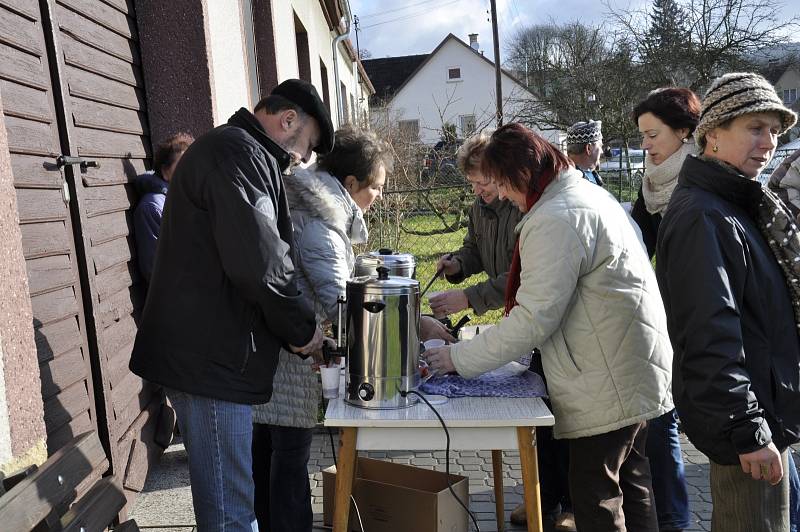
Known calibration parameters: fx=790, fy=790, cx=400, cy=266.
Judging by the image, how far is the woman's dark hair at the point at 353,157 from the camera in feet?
10.0

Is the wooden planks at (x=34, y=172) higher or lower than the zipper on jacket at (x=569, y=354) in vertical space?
higher

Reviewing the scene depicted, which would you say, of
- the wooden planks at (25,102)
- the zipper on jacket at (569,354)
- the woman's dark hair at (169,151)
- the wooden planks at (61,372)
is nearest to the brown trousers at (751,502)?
the zipper on jacket at (569,354)

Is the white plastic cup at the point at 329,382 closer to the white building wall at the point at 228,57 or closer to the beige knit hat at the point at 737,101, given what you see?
the beige knit hat at the point at 737,101

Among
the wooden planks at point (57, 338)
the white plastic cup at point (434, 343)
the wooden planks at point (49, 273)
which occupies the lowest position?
the white plastic cup at point (434, 343)

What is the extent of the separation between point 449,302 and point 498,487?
0.88 metres

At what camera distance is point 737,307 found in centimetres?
214

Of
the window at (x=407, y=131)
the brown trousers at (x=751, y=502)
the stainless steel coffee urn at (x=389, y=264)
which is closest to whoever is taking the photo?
the brown trousers at (x=751, y=502)

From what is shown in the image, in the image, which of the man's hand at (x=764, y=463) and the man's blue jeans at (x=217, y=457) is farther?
the man's blue jeans at (x=217, y=457)

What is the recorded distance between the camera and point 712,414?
2127mm

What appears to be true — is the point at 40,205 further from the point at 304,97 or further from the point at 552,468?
the point at 552,468

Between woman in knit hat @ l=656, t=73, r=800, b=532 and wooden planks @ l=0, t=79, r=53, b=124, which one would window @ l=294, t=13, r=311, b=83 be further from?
woman in knit hat @ l=656, t=73, r=800, b=532

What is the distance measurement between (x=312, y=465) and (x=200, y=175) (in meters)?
2.78

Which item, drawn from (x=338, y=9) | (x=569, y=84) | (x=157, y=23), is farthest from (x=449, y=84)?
(x=157, y=23)

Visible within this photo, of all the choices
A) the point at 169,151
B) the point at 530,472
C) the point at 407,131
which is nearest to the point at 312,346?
the point at 530,472
